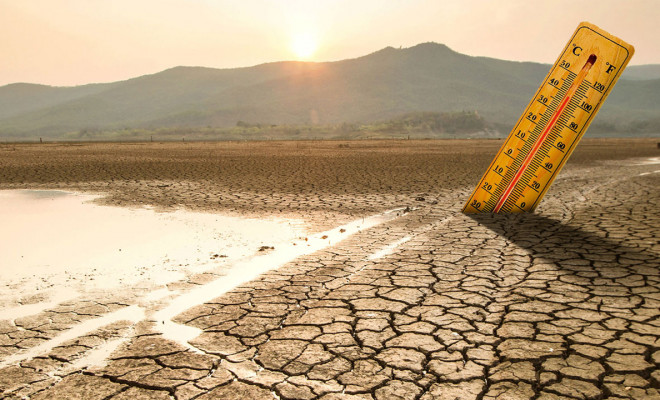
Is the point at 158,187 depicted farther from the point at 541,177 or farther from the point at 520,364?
the point at 520,364

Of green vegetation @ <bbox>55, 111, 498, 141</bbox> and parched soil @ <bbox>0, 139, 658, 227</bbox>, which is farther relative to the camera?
green vegetation @ <bbox>55, 111, 498, 141</bbox>

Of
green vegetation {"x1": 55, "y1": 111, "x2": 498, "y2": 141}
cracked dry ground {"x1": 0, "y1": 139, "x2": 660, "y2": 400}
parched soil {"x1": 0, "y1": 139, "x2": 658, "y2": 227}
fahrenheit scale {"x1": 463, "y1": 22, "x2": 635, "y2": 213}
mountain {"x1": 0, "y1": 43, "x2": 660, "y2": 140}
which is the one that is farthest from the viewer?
mountain {"x1": 0, "y1": 43, "x2": 660, "y2": 140}

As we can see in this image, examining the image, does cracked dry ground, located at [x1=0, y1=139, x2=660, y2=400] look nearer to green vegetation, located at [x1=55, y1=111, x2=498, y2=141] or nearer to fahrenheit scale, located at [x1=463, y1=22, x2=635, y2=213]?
fahrenheit scale, located at [x1=463, y1=22, x2=635, y2=213]

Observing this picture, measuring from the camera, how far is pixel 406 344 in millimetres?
2879

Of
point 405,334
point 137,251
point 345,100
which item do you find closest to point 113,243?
point 137,251

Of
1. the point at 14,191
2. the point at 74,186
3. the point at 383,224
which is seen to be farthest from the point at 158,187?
the point at 383,224

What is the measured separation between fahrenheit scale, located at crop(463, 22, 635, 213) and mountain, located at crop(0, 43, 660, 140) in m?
134

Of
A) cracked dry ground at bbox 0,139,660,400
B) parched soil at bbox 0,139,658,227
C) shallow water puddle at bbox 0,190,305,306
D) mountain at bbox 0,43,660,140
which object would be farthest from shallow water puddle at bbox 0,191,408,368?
mountain at bbox 0,43,660,140

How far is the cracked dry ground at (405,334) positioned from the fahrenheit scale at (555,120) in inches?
68.6

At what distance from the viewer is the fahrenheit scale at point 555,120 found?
6254 millimetres

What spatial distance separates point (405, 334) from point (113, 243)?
395 cm

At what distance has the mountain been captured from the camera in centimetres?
14850

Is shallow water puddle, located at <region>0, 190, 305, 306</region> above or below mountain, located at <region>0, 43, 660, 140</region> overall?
below

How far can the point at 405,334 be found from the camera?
9.93ft
